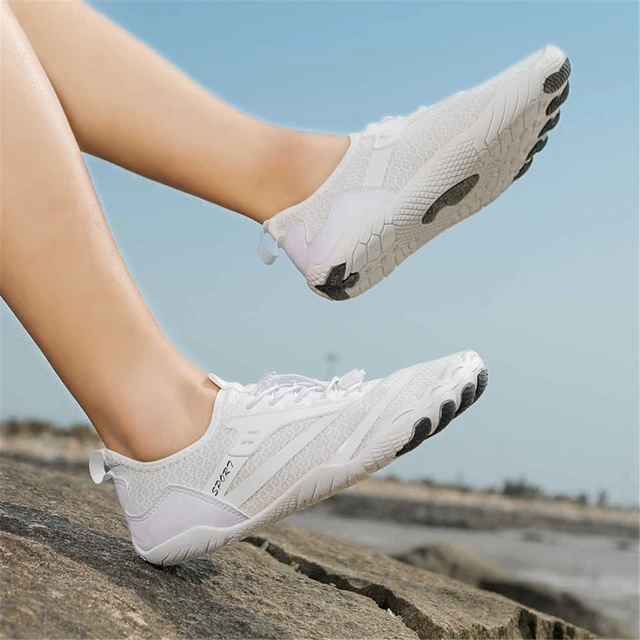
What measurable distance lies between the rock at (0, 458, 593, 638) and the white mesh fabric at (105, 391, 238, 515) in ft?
0.46

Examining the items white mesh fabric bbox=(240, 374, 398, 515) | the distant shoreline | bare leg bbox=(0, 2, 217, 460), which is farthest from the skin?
the distant shoreline

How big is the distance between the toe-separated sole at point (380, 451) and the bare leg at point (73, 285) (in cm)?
14

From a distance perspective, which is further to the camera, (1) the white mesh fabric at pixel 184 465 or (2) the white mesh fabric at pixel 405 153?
(2) the white mesh fabric at pixel 405 153

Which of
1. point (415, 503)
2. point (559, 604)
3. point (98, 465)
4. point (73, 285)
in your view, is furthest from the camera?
point (415, 503)

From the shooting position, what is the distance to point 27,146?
1079mm

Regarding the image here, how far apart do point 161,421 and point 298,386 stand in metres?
0.23

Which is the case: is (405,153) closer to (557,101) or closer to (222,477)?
(557,101)

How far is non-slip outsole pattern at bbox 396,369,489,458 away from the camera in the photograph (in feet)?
3.65

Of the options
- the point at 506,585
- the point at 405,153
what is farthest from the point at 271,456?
the point at 506,585

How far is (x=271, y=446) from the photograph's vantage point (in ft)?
3.89

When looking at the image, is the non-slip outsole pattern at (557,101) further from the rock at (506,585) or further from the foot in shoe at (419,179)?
the rock at (506,585)

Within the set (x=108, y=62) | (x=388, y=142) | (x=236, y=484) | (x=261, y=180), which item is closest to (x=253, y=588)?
(x=236, y=484)

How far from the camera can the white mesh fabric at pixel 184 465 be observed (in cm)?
117

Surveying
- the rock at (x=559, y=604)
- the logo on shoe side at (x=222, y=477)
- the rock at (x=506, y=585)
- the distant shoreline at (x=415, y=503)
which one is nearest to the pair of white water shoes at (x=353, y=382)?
the logo on shoe side at (x=222, y=477)
